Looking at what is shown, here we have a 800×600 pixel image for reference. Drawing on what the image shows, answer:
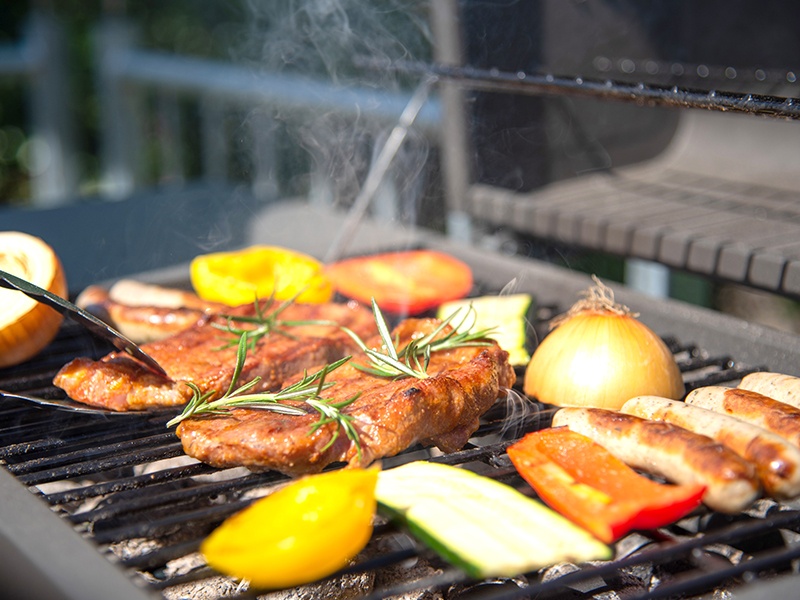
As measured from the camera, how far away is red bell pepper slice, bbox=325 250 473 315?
3.36 meters

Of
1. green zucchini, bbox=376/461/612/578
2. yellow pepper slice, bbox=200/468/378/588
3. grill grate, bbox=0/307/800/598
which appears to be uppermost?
yellow pepper slice, bbox=200/468/378/588

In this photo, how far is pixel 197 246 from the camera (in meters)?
4.57

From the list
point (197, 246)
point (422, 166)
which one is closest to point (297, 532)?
point (197, 246)

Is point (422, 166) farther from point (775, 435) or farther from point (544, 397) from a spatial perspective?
point (775, 435)

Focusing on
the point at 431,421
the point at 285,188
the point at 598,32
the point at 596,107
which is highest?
the point at 598,32

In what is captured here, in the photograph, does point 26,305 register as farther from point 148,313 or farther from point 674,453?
point 674,453

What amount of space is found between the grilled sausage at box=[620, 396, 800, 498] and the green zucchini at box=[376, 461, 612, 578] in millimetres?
429

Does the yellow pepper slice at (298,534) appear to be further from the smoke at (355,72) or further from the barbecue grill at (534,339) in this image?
the smoke at (355,72)

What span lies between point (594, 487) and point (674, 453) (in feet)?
0.63

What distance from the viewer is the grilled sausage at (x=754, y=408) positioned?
199 centimetres

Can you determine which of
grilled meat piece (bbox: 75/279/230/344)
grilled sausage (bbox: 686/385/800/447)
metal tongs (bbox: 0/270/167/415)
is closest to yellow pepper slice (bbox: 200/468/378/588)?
metal tongs (bbox: 0/270/167/415)

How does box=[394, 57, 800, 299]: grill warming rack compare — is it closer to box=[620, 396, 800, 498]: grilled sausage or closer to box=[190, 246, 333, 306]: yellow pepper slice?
box=[620, 396, 800, 498]: grilled sausage

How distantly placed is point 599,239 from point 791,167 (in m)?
1.30

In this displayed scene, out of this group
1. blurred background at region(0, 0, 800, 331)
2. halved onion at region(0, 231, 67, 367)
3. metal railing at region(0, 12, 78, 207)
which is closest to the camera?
halved onion at region(0, 231, 67, 367)
